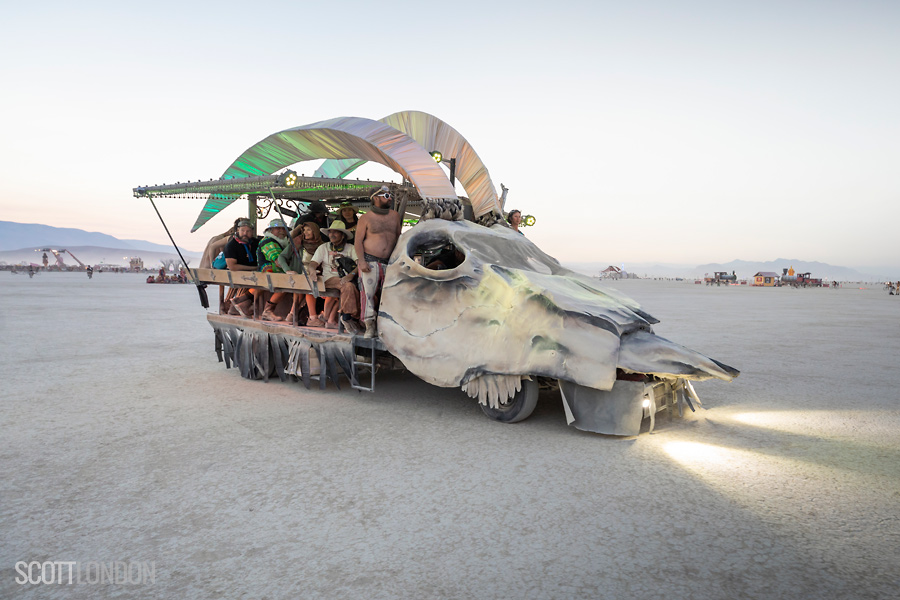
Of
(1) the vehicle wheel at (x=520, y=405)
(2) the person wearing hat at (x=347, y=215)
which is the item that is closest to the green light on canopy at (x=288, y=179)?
(2) the person wearing hat at (x=347, y=215)

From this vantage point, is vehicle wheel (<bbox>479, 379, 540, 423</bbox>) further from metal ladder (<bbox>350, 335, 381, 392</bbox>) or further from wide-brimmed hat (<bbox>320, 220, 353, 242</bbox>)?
wide-brimmed hat (<bbox>320, 220, 353, 242</bbox>)

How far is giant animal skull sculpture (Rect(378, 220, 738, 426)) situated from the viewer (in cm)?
464

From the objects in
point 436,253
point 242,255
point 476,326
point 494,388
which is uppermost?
point 436,253

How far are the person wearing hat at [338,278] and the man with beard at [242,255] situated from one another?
1.59 m

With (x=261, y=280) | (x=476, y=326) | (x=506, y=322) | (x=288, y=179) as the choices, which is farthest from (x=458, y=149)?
(x=506, y=322)

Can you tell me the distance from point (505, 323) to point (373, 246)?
198cm

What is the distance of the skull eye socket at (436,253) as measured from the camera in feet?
20.0

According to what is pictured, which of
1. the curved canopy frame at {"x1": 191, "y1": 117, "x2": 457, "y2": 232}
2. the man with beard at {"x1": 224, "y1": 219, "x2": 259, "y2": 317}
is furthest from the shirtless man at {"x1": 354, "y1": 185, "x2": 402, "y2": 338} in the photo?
the man with beard at {"x1": 224, "y1": 219, "x2": 259, "y2": 317}

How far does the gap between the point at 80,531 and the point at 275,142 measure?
7.16 m

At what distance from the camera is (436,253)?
6.31 meters

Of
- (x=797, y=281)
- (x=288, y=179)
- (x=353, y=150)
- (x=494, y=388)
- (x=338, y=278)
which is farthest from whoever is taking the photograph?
(x=797, y=281)

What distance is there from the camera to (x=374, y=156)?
792cm

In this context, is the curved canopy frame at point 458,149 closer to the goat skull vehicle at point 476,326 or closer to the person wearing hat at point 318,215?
the person wearing hat at point 318,215

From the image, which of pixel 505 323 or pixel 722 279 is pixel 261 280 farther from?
pixel 722 279
